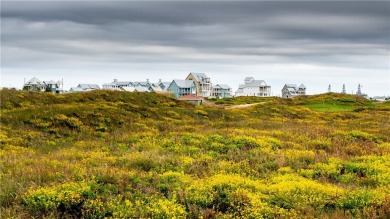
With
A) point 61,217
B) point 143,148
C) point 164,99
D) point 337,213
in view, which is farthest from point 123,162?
point 164,99

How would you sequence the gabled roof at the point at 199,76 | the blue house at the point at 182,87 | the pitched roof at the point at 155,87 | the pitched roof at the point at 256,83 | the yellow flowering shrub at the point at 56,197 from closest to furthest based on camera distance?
1. the yellow flowering shrub at the point at 56,197
2. the blue house at the point at 182,87
3. the gabled roof at the point at 199,76
4. the pitched roof at the point at 155,87
5. the pitched roof at the point at 256,83

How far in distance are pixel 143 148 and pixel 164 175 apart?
6.15 m

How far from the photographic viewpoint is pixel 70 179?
10.2 metres

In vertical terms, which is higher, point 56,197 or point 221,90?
point 221,90

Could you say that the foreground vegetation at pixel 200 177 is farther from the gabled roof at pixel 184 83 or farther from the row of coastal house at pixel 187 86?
the gabled roof at pixel 184 83

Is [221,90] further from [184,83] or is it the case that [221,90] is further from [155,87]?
[184,83]

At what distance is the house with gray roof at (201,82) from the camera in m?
153

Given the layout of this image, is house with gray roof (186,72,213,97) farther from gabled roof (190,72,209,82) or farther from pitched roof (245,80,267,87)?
pitched roof (245,80,267,87)

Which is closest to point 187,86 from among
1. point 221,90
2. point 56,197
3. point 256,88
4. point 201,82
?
point 201,82

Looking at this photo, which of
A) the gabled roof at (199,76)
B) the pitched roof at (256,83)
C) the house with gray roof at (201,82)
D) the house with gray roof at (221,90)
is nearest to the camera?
the house with gray roof at (201,82)

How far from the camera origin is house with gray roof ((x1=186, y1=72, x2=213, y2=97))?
502 ft

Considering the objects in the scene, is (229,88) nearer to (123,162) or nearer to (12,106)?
(12,106)

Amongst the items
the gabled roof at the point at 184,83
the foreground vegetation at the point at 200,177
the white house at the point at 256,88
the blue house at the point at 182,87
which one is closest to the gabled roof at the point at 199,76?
the gabled roof at the point at 184,83

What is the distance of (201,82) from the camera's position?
154 m
